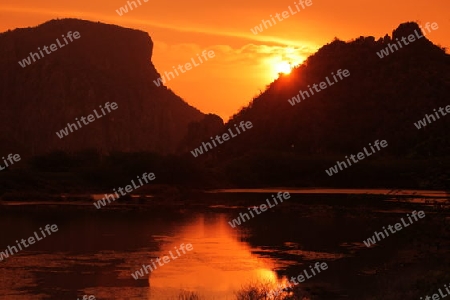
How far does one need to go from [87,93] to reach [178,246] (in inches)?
5126

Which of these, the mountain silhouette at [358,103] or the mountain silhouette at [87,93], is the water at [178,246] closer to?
the mountain silhouette at [358,103]

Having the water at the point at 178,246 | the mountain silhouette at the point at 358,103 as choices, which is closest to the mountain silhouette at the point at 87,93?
the mountain silhouette at the point at 358,103

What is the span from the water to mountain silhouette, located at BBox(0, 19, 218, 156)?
94.4 metres

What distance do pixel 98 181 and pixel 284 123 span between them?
41291 millimetres

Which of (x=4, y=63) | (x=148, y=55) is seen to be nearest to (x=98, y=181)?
(x=4, y=63)

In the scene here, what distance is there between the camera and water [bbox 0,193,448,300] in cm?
2333

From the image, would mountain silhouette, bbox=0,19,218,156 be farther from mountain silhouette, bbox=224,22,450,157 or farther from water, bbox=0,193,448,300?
water, bbox=0,193,448,300

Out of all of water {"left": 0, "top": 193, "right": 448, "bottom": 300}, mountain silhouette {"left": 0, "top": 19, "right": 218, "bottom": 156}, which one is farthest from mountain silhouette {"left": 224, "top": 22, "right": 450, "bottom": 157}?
water {"left": 0, "top": 193, "right": 448, "bottom": 300}

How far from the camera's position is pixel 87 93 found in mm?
159375

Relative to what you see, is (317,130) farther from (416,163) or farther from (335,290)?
(335,290)

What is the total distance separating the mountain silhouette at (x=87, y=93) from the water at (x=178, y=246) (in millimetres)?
94384

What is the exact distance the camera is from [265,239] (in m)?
35.3

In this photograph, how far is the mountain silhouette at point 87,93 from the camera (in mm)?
151750

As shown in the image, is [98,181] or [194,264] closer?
[194,264]
